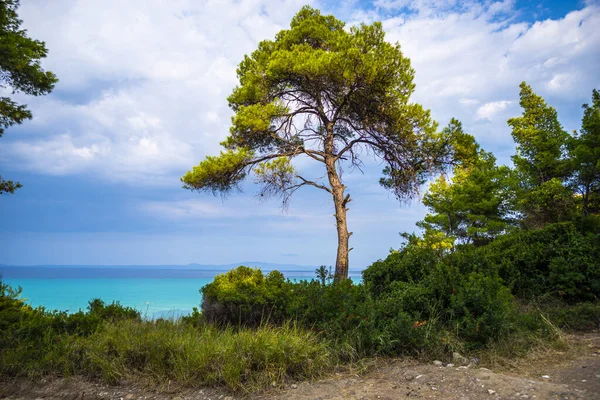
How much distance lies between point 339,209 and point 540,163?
14688mm

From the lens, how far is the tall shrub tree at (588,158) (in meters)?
15.9

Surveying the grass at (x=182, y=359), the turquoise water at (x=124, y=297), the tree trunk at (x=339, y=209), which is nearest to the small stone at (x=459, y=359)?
the grass at (x=182, y=359)

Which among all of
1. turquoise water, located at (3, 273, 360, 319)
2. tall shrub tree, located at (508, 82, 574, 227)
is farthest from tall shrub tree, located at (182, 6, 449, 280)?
tall shrub tree, located at (508, 82, 574, 227)

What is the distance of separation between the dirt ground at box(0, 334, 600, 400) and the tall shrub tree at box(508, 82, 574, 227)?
14.5m

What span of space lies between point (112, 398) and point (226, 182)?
850 cm

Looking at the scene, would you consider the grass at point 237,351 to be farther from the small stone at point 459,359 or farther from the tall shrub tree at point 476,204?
the tall shrub tree at point 476,204

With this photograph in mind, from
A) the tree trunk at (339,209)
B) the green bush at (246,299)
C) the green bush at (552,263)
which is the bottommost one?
the green bush at (246,299)

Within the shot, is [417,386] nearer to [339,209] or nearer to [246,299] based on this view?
[246,299]

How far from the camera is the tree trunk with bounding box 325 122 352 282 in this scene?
11.0 metres

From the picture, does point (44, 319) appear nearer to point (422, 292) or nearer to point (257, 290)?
point (257, 290)

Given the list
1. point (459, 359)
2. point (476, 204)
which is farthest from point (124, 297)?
point (459, 359)

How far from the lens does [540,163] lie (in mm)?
19672

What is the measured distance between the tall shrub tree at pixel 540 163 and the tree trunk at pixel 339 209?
10.4 meters

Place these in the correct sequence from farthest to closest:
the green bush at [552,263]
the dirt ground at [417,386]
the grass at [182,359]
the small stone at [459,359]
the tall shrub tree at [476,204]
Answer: the tall shrub tree at [476,204] < the green bush at [552,263] < the small stone at [459,359] < the grass at [182,359] < the dirt ground at [417,386]
